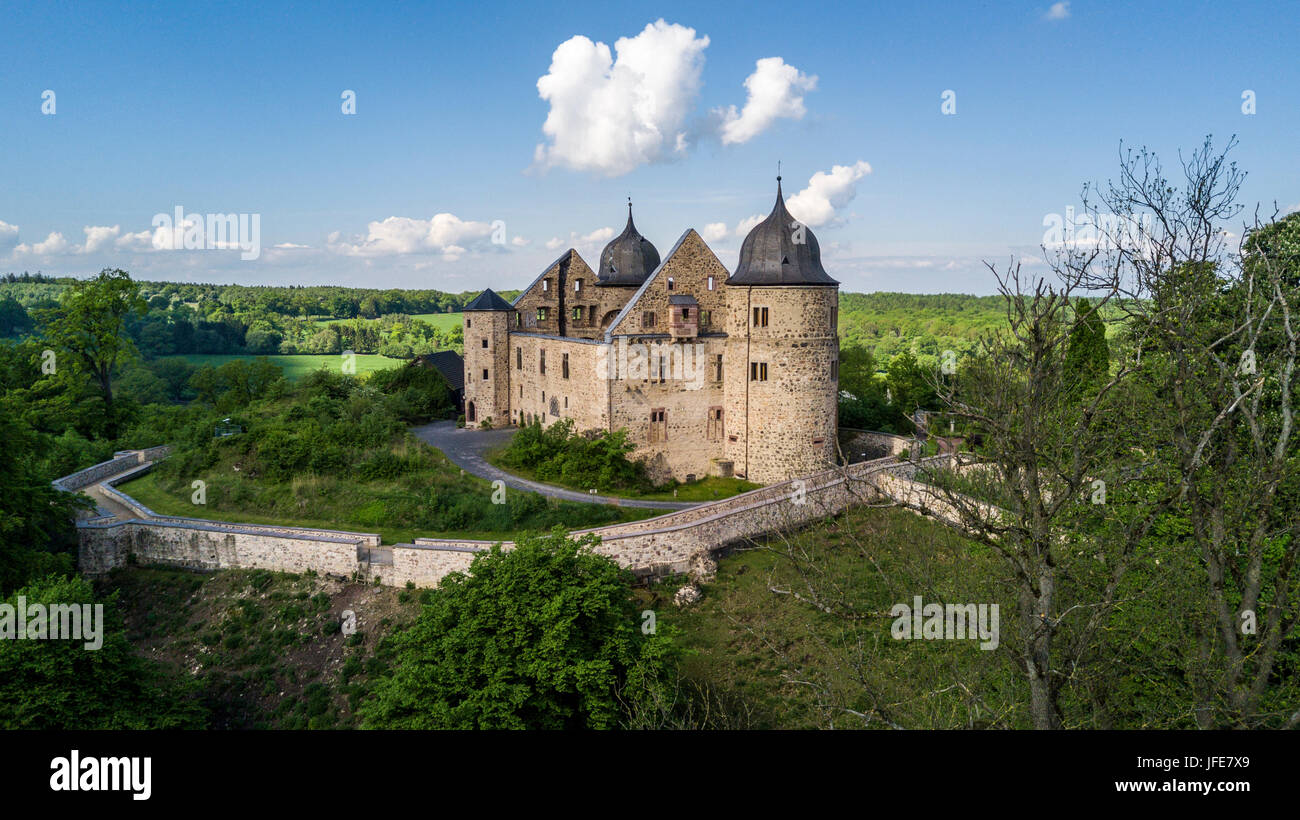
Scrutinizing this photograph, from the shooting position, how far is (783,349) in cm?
2959

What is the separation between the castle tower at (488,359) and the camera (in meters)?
39.0

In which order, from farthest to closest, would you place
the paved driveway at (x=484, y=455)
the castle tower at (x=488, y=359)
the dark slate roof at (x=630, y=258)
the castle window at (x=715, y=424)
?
1. the castle tower at (x=488, y=359)
2. the dark slate roof at (x=630, y=258)
3. the castle window at (x=715, y=424)
4. the paved driveway at (x=484, y=455)

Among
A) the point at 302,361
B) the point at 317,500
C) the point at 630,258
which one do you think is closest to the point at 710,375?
the point at 630,258

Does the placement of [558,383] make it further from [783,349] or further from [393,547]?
[393,547]

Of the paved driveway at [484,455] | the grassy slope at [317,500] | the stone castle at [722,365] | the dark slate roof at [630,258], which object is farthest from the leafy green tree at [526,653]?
the dark slate roof at [630,258]

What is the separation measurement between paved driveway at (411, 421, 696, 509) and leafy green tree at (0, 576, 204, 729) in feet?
45.1

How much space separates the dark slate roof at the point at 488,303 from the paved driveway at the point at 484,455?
616 centimetres

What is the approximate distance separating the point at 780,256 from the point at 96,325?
35.8 metres

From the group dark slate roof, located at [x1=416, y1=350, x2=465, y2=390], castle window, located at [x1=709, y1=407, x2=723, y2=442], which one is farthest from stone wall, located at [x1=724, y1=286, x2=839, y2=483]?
dark slate roof, located at [x1=416, y1=350, x2=465, y2=390]

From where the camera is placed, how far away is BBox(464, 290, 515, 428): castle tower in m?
39.0

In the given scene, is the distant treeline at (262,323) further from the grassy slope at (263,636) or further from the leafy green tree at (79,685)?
the leafy green tree at (79,685)

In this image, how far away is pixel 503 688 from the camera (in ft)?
44.6

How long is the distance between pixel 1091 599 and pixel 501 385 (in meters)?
31.2
